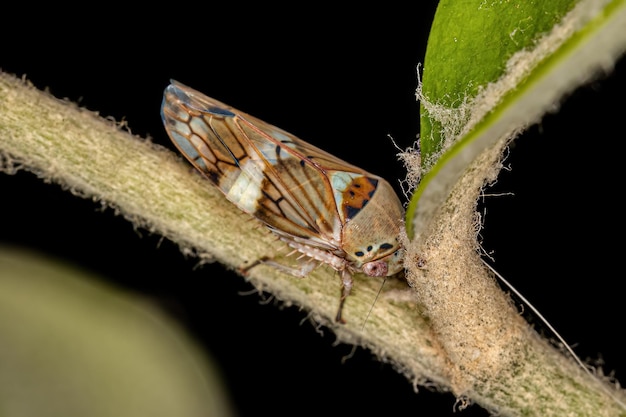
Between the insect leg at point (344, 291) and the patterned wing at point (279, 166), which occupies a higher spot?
the patterned wing at point (279, 166)

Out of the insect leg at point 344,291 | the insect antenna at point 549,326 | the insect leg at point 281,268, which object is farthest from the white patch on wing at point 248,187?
the insect antenna at point 549,326

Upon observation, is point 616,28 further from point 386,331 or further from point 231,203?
point 231,203

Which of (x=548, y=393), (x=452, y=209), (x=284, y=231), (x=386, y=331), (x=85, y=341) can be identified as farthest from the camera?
(x=284, y=231)

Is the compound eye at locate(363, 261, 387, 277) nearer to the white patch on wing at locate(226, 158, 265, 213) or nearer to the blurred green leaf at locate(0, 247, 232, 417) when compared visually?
the white patch on wing at locate(226, 158, 265, 213)

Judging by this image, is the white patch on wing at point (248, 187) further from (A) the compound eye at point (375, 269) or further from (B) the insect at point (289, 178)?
(A) the compound eye at point (375, 269)

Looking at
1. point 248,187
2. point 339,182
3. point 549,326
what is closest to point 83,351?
point 248,187

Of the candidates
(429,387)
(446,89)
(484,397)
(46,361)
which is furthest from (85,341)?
(446,89)

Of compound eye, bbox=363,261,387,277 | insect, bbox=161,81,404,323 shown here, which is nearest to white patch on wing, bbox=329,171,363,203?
insect, bbox=161,81,404,323

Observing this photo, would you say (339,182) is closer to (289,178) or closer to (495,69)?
(289,178)

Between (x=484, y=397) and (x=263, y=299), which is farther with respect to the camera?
(x=263, y=299)
